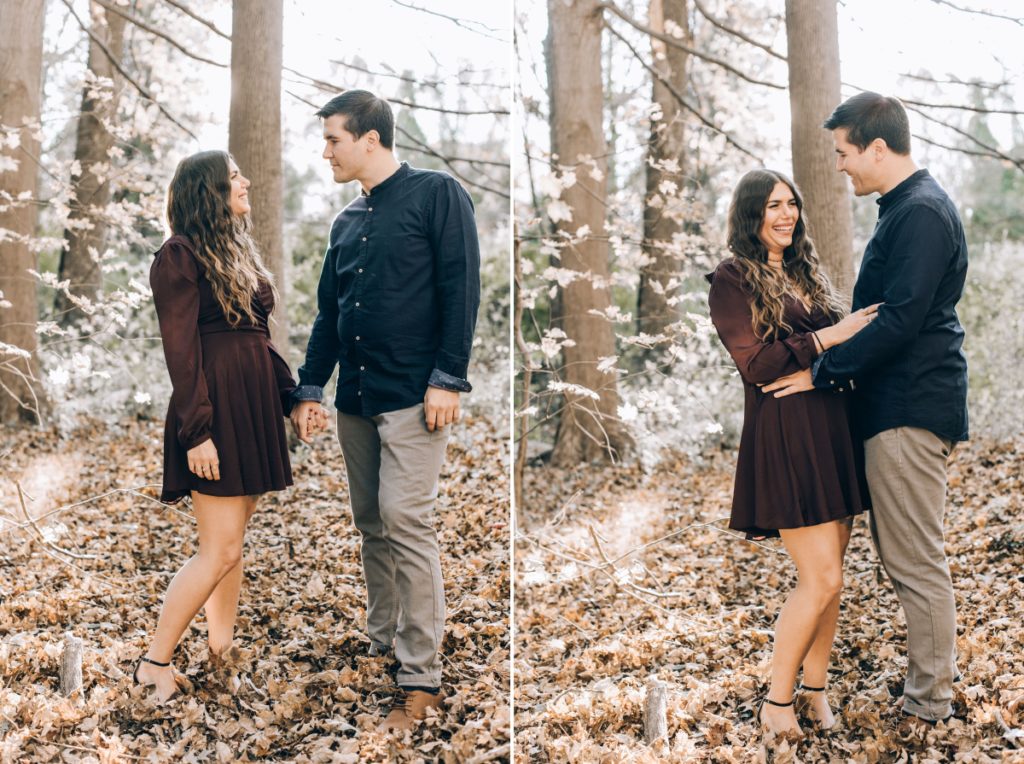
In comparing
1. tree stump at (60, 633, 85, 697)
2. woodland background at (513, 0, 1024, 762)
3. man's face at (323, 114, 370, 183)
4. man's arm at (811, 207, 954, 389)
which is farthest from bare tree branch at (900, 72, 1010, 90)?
tree stump at (60, 633, 85, 697)

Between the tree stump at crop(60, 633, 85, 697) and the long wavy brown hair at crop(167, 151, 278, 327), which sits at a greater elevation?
the long wavy brown hair at crop(167, 151, 278, 327)

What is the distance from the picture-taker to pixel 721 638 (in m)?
3.62

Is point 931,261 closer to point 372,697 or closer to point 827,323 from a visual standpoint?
point 827,323

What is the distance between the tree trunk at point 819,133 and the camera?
381cm

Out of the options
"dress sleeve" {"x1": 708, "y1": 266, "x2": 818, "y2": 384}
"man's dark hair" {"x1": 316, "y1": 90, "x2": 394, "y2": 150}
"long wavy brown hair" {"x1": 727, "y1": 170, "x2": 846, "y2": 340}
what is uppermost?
"man's dark hair" {"x1": 316, "y1": 90, "x2": 394, "y2": 150}

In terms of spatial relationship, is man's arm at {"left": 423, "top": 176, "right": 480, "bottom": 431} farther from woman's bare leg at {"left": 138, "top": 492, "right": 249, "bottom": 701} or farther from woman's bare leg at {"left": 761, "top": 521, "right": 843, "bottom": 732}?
woman's bare leg at {"left": 761, "top": 521, "right": 843, "bottom": 732}

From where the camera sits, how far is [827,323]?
9.47 feet

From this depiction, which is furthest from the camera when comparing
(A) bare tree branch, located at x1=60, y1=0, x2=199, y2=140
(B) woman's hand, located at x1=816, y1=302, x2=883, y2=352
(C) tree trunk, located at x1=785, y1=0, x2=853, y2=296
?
(A) bare tree branch, located at x1=60, y1=0, x2=199, y2=140

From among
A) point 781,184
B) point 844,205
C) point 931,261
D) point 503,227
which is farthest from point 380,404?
point 503,227

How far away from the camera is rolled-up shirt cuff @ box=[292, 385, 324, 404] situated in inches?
121

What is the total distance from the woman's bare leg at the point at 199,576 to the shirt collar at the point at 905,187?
7.46 ft

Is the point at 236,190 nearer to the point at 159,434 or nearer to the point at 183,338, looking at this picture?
the point at 183,338

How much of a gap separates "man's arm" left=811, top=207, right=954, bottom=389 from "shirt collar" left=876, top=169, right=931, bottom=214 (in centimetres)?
11

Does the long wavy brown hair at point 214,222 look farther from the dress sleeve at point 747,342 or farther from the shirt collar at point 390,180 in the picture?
the dress sleeve at point 747,342
